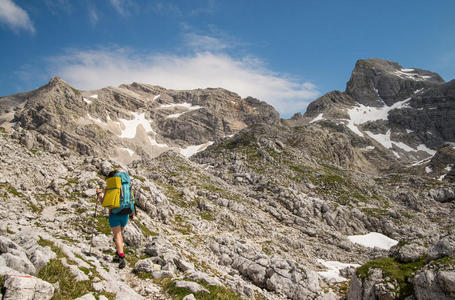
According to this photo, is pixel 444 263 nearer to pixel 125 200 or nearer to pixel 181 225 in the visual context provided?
pixel 125 200

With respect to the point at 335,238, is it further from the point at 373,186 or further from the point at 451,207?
the point at 451,207

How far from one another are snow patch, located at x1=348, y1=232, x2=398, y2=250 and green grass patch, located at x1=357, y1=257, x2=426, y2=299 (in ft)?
118

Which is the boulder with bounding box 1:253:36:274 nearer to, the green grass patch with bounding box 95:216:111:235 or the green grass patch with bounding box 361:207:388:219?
the green grass patch with bounding box 95:216:111:235

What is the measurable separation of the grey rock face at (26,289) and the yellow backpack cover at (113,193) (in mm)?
4332

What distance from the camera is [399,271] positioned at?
23.3m

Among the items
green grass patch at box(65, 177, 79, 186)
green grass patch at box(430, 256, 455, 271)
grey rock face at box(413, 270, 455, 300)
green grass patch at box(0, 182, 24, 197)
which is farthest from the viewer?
green grass patch at box(65, 177, 79, 186)

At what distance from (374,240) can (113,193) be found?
6391 cm

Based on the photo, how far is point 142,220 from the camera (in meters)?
30.0

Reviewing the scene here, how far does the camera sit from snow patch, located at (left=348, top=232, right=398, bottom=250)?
5803 centimetres

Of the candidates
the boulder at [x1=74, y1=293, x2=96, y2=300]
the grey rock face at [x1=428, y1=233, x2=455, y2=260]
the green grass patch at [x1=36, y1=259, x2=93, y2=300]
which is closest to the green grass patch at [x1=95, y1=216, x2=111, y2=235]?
the green grass patch at [x1=36, y1=259, x2=93, y2=300]

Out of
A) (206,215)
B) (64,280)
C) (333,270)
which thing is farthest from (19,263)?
(333,270)

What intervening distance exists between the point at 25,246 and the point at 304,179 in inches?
3171

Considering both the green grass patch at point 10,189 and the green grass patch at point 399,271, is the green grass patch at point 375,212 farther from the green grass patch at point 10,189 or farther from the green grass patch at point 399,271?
the green grass patch at point 10,189

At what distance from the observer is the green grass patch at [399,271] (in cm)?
2128
